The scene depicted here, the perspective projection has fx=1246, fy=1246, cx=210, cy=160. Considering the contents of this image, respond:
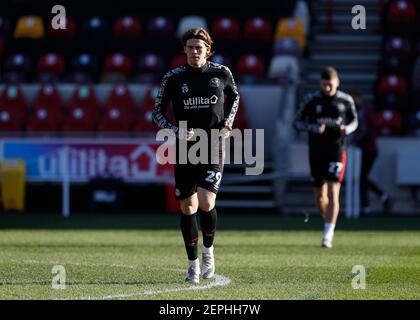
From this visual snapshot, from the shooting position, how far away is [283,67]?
83.4ft

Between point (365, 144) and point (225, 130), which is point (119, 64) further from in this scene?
point (225, 130)

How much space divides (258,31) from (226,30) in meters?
0.69

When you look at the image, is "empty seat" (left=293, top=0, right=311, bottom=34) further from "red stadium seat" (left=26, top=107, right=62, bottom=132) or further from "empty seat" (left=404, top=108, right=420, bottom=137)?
"red stadium seat" (left=26, top=107, right=62, bottom=132)

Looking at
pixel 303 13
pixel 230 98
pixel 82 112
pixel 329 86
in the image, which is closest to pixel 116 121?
pixel 82 112

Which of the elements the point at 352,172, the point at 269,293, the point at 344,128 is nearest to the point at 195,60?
the point at 269,293

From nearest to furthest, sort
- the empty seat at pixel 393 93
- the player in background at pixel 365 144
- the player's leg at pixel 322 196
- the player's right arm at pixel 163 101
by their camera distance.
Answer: the player's right arm at pixel 163 101, the player's leg at pixel 322 196, the player in background at pixel 365 144, the empty seat at pixel 393 93

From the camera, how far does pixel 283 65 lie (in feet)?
83.4

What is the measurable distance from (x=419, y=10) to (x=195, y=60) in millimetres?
17207

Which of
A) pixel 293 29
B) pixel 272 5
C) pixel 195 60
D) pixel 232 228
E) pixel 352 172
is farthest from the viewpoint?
pixel 272 5

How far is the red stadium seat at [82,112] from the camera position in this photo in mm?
24422

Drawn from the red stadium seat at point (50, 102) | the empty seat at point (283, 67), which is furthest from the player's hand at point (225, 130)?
the empty seat at point (283, 67)

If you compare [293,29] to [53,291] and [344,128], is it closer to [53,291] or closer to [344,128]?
[344,128]

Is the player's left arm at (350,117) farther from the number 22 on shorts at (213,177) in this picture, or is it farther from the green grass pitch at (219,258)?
the number 22 on shorts at (213,177)

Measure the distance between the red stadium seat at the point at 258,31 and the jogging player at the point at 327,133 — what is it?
431 inches
